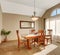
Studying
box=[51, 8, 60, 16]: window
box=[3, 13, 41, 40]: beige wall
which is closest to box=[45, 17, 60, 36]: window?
box=[51, 8, 60, 16]: window

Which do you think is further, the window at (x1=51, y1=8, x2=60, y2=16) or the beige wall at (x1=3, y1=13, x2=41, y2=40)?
the beige wall at (x1=3, y1=13, x2=41, y2=40)

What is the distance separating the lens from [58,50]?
172cm

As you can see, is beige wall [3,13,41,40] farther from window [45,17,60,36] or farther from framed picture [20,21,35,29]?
window [45,17,60,36]

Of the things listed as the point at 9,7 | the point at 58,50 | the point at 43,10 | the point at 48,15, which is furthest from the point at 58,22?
the point at 58,50

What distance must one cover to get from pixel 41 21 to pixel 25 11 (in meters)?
2.44

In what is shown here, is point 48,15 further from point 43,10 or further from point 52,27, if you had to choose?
point 52,27

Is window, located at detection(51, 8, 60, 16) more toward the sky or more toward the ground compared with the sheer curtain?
more toward the sky

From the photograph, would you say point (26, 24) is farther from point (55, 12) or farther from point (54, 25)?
point (55, 12)

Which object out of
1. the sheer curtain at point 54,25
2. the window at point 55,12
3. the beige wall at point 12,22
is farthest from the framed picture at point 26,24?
the window at point 55,12

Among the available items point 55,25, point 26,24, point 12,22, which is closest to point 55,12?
point 55,25

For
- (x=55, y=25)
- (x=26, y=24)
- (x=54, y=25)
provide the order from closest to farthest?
(x=55, y=25), (x=54, y=25), (x=26, y=24)

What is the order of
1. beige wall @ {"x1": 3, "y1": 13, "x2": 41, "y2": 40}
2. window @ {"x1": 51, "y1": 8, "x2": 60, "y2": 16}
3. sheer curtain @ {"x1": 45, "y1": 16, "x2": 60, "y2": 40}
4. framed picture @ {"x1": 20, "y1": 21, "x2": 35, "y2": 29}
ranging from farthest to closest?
1. framed picture @ {"x1": 20, "y1": 21, "x2": 35, "y2": 29}
2. beige wall @ {"x1": 3, "y1": 13, "x2": 41, "y2": 40}
3. window @ {"x1": 51, "y1": 8, "x2": 60, "y2": 16}
4. sheer curtain @ {"x1": 45, "y1": 16, "x2": 60, "y2": 40}

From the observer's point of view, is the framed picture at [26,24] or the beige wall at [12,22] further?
the framed picture at [26,24]

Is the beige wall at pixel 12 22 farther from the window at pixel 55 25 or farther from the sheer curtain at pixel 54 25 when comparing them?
the window at pixel 55 25
